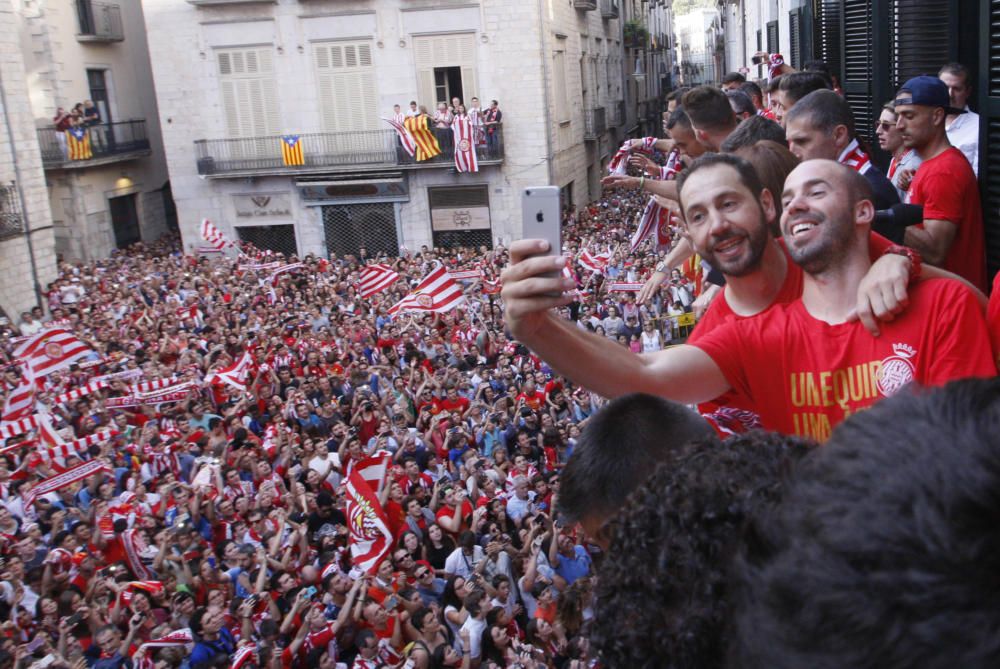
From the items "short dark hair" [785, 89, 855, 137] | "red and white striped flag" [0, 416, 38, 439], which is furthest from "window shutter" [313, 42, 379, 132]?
"short dark hair" [785, 89, 855, 137]

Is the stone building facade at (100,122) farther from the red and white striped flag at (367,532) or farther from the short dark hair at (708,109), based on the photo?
the short dark hair at (708,109)

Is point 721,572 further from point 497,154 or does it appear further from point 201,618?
point 497,154

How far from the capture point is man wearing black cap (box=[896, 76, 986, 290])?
12.7 ft

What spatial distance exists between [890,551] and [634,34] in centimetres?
4009

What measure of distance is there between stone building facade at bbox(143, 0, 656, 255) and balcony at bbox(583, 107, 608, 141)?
3.33 meters

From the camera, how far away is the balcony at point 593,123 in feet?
95.5

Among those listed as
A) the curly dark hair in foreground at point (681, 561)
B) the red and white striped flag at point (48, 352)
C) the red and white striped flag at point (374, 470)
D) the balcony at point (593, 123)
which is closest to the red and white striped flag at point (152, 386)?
the red and white striped flag at point (48, 352)

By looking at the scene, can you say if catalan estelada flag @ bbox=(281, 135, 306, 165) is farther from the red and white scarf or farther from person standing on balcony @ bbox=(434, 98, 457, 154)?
the red and white scarf

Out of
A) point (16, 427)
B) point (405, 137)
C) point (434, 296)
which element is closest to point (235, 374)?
point (16, 427)

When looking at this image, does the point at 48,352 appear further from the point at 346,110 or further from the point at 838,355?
the point at 346,110

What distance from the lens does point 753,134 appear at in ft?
13.5

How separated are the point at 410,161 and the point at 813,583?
24.1 metres

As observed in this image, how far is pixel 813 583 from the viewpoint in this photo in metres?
0.82

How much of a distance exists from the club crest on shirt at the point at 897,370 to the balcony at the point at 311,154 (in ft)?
74.3
